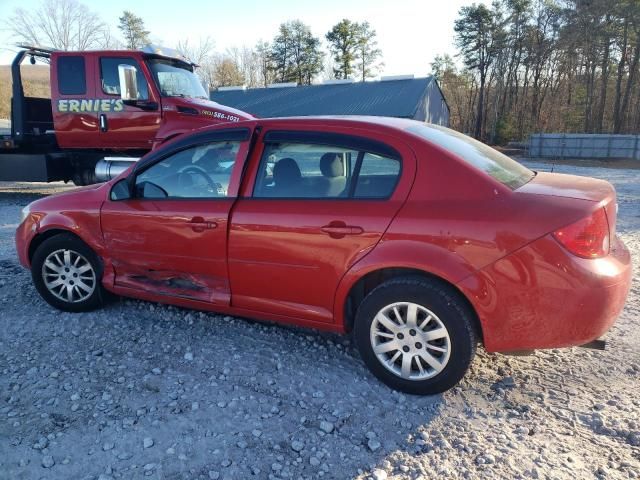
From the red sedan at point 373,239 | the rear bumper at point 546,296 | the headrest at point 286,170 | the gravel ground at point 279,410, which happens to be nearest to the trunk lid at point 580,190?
the red sedan at point 373,239

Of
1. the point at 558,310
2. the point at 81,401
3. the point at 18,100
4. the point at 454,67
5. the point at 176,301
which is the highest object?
the point at 454,67

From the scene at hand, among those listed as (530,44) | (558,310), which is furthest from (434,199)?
(530,44)

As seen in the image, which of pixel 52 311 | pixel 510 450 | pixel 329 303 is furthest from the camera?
pixel 52 311

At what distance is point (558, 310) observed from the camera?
2613 mm

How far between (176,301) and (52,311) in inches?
53.7

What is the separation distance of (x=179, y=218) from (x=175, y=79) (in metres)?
6.45

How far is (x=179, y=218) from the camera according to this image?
3588 mm

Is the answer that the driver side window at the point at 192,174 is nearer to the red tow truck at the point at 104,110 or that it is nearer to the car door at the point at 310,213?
the car door at the point at 310,213

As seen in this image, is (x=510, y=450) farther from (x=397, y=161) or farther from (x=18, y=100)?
(x=18, y=100)

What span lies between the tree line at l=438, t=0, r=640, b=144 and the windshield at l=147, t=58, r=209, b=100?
1256 inches

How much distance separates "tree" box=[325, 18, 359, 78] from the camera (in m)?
48.5

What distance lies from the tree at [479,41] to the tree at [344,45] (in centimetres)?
1057

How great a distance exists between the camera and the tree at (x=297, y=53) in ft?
166

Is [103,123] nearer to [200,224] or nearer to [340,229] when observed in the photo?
[200,224]
